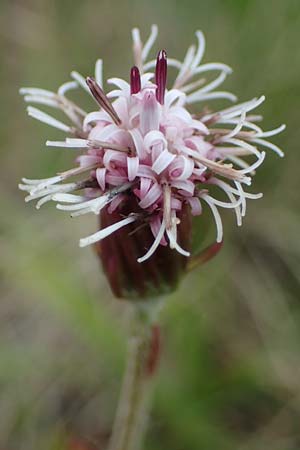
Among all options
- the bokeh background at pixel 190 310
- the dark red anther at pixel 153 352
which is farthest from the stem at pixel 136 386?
the bokeh background at pixel 190 310

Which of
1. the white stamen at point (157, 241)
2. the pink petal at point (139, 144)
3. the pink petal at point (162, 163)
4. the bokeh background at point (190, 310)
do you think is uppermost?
the pink petal at point (139, 144)

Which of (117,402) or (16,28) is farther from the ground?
(16,28)

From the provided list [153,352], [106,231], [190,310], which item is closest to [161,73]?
[106,231]

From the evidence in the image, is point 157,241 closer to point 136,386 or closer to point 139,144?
point 139,144

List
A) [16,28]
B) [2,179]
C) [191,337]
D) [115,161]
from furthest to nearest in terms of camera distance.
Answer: [16,28] → [2,179] → [191,337] → [115,161]

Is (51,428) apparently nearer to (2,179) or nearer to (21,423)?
(21,423)

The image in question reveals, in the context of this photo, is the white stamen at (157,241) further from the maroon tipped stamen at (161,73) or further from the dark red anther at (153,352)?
the dark red anther at (153,352)

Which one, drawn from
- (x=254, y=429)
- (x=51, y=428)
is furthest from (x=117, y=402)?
(x=254, y=429)
